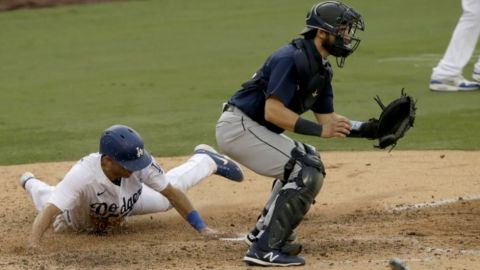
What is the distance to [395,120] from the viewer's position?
6.79m

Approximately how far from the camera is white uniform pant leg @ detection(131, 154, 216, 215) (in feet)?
25.7

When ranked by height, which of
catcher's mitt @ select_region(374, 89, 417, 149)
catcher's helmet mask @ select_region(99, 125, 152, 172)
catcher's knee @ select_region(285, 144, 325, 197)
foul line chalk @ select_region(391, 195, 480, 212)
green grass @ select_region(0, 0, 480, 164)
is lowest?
green grass @ select_region(0, 0, 480, 164)

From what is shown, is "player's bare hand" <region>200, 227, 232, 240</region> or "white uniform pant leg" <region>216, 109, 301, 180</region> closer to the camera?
"white uniform pant leg" <region>216, 109, 301, 180</region>

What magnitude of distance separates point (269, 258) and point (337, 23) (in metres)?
1.45

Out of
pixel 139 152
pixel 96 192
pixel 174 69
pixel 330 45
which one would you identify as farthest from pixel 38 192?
pixel 174 69

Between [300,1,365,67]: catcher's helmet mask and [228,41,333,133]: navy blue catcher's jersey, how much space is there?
217 millimetres

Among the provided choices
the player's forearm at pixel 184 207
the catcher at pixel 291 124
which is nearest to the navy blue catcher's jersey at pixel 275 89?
the catcher at pixel 291 124

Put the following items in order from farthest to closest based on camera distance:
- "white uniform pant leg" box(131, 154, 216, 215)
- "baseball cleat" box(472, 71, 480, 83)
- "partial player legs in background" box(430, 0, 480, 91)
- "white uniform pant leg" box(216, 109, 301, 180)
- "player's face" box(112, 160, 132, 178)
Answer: "baseball cleat" box(472, 71, 480, 83) → "partial player legs in background" box(430, 0, 480, 91) → "white uniform pant leg" box(131, 154, 216, 215) → "player's face" box(112, 160, 132, 178) → "white uniform pant leg" box(216, 109, 301, 180)

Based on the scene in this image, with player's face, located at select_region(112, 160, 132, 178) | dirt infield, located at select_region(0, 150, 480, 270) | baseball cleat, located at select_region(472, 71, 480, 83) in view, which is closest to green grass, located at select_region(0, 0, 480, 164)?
baseball cleat, located at select_region(472, 71, 480, 83)

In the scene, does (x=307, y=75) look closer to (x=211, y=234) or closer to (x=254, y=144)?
(x=254, y=144)

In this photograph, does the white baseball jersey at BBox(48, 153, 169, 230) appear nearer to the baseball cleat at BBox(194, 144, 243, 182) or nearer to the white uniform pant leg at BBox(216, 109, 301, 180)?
the white uniform pant leg at BBox(216, 109, 301, 180)

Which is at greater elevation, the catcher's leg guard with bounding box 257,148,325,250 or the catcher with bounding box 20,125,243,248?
the catcher's leg guard with bounding box 257,148,325,250

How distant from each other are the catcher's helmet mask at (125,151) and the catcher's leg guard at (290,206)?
985 mm

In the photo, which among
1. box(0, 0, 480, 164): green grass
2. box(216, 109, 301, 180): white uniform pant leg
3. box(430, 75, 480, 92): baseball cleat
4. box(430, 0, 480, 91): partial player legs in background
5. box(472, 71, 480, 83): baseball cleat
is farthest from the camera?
box(472, 71, 480, 83): baseball cleat
